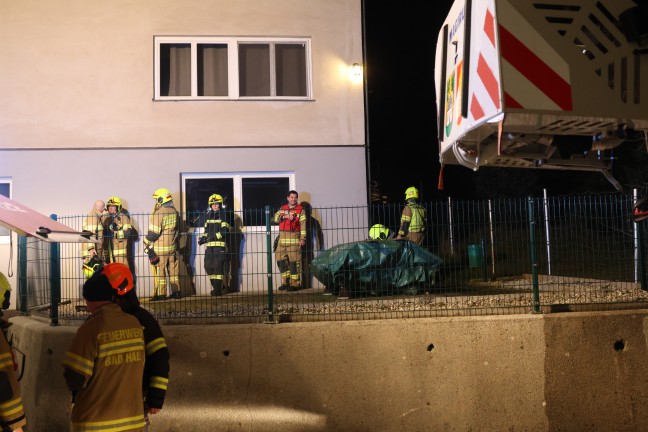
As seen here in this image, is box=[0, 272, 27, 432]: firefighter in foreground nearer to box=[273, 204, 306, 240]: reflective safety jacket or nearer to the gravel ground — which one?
the gravel ground

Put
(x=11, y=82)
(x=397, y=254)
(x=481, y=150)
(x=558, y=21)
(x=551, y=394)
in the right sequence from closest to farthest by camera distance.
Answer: (x=558, y=21)
(x=481, y=150)
(x=551, y=394)
(x=397, y=254)
(x=11, y=82)

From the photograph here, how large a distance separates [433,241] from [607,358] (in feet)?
7.18

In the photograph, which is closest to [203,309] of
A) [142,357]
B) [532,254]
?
[142,357]

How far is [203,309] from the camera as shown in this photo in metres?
6.99

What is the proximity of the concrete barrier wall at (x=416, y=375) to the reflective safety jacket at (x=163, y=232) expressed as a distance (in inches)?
71.4

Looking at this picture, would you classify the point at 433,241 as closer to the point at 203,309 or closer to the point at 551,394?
the point at 551,394

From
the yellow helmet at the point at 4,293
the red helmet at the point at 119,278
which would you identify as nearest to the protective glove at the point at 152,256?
the yellow helmet at the point at 4,293

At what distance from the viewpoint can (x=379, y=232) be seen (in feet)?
26.2

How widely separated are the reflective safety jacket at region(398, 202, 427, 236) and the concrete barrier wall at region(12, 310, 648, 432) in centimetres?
144

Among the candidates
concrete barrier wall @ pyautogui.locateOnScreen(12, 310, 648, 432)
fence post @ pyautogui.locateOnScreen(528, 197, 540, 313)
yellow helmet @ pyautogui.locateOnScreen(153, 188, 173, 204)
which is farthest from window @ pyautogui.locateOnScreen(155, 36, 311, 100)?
concrete barrier wall @ pyautogui.locateOnScreen(12, 310, 648, 432)

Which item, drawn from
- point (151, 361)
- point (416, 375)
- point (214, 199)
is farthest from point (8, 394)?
point (214, 199)

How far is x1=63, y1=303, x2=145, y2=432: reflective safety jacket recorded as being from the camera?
12.3ft

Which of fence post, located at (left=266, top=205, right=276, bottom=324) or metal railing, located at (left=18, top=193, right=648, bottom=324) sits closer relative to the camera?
fence post, located at (left=266, top=205, right=276, bottom=324)

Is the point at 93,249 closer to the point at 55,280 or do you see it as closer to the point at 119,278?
the point at 55,280
